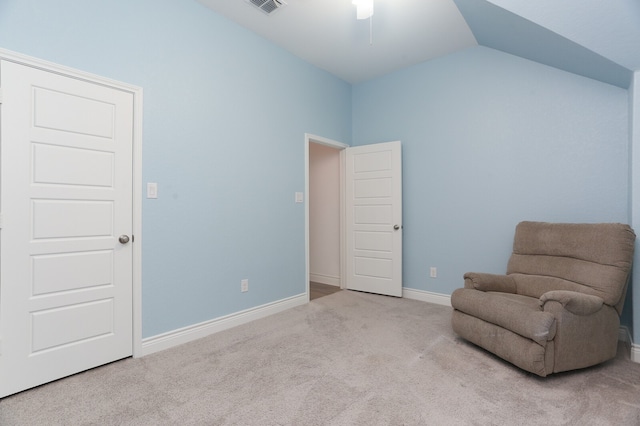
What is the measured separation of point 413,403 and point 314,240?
133 inches

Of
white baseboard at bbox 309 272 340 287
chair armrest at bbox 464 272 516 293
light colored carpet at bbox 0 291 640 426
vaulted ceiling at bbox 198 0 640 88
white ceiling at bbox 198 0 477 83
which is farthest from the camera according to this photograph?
white baseboard at bbox 309 272 340 287

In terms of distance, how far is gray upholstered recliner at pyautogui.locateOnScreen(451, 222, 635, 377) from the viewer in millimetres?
2072

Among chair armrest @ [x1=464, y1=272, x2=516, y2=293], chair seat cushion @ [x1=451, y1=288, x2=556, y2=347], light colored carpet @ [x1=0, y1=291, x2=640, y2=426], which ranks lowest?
light colored carpet @ [x1=0, y1=291, x2=640, y2=426]

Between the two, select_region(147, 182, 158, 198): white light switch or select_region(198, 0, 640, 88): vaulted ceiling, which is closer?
select_region(198, 0, 640, 88): vaulted ceiling

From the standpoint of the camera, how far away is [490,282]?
270 cm

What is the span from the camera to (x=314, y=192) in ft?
16.7

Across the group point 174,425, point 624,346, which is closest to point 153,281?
point 174,425

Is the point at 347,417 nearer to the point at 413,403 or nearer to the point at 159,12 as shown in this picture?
the point at 413,403

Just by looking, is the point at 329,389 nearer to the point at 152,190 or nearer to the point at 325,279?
the point at 152,190

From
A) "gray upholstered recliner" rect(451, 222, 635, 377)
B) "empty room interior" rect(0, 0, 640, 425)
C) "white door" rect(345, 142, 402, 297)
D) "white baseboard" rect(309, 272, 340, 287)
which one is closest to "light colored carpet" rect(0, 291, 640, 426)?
"empty room interior" rect(0, 0, 640, 425)

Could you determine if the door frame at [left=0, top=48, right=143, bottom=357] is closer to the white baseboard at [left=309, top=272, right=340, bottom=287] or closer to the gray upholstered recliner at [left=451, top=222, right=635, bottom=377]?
the gray upholstered recliner at [left=451, top=222, right=635, bottom=377]

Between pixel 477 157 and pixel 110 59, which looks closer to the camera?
pixel 110 59

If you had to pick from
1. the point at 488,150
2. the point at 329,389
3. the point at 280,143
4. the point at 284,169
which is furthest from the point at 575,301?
the point at 280,143

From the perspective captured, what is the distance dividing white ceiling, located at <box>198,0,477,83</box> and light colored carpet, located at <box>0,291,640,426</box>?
9.46 feet
